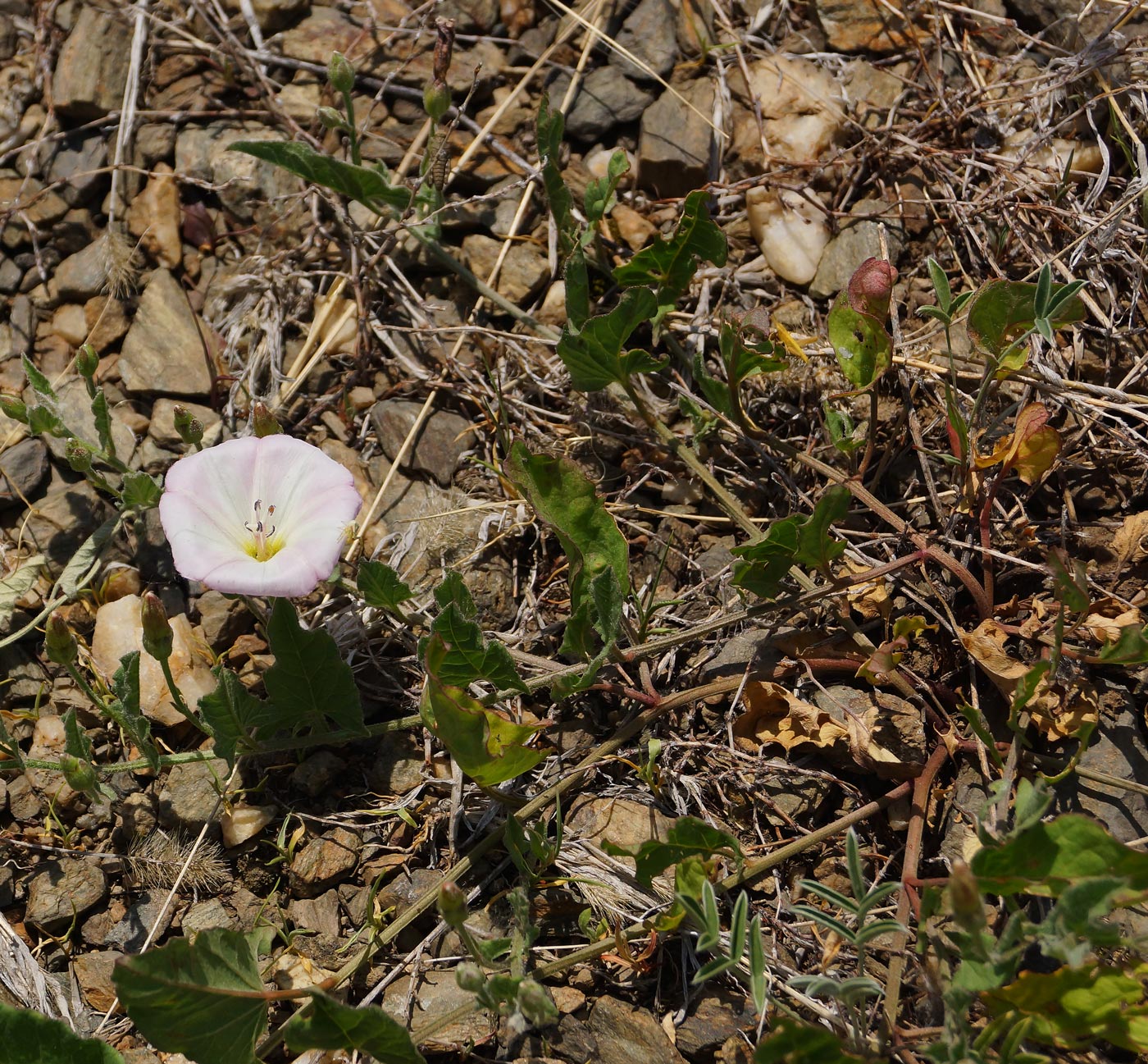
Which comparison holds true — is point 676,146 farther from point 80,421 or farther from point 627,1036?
point 627,1036

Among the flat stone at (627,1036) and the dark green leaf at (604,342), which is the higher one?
the dark green leaf at (604,342)

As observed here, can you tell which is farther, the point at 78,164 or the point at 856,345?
the point at 78,164

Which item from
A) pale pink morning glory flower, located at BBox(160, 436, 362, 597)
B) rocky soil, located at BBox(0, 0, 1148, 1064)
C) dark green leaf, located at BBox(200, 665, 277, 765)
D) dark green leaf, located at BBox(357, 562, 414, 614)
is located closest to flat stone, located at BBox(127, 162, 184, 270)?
rocky soil, located at BBox(0, 0, 1148, 1064)

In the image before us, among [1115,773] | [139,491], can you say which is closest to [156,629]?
[139,491]

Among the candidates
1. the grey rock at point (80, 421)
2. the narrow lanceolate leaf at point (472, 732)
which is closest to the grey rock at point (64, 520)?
the grey rock at point (80, 421)

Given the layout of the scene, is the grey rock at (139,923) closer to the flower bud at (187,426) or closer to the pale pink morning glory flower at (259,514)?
the pale pink morning glory flower at (259,514)

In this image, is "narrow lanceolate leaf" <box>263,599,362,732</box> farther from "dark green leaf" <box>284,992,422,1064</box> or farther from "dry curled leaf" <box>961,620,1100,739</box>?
"dry curled leaf" <box>961,620,1100,739</box>
